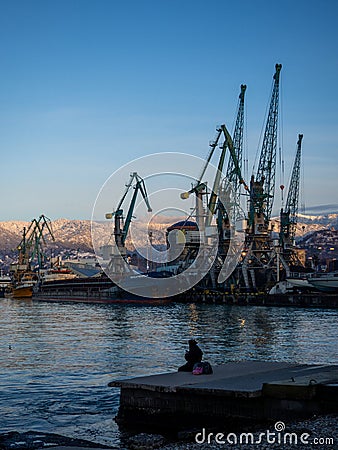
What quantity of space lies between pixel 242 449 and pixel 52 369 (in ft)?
67.3

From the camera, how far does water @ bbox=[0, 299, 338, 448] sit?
23891 millimetres

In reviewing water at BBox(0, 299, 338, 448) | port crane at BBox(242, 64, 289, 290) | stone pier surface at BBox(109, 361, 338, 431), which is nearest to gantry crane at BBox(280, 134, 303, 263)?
port crane at BBox(242, 64, 289, 290)

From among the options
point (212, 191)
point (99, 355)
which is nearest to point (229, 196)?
point (212, 191)

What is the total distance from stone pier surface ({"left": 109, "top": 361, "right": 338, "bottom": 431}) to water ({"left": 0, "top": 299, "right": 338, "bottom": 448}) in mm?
1207

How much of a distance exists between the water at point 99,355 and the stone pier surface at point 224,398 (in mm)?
1207

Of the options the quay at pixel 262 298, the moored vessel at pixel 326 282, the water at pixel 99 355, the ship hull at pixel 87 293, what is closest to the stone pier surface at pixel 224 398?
the water at pixel 99 355

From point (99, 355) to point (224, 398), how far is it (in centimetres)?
2156

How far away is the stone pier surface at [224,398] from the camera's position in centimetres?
1970

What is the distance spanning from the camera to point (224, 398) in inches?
809

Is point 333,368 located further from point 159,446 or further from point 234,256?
point 234,256

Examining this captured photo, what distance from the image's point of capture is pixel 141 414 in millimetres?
22109

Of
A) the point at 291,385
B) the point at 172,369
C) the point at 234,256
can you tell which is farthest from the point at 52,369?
the point at 234,256

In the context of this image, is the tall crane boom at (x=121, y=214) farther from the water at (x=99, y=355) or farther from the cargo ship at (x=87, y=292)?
the water at (x=99, y=355)

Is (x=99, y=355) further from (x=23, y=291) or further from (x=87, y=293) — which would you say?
(x=23, y=291)
